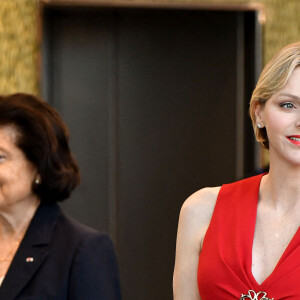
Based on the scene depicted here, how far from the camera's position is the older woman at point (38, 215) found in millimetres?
2924

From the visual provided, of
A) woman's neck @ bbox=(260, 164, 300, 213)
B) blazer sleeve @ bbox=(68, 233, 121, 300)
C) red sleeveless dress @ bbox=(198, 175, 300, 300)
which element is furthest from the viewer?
blazer sleeve @ bbox=(68, 233, 121, 300)

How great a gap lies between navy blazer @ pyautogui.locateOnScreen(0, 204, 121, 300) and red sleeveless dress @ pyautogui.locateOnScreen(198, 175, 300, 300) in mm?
365

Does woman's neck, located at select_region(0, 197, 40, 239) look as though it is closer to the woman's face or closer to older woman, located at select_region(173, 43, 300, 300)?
older woman, located at select_region(173, 43, 300, 300)

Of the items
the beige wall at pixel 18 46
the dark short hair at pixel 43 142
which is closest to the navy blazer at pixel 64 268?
the dark short hair at pixel 43 142

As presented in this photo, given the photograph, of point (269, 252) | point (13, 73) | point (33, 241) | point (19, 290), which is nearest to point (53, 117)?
point (33, 241)

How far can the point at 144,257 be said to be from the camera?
5.64 m

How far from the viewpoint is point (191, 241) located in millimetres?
2865

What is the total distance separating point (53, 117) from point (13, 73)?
224 centimetres

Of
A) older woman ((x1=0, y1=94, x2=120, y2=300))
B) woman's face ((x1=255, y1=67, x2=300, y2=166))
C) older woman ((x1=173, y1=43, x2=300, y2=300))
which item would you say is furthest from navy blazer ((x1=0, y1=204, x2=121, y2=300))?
woman's face ((x1=255, y1=67, x2=300, y2=166))

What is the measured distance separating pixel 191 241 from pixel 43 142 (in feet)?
2.23

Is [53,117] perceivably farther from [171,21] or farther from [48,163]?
[171,21]

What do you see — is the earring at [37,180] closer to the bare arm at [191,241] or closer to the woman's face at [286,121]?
the bare arm at [191,241]

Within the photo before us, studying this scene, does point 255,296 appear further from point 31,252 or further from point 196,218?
point 31,252

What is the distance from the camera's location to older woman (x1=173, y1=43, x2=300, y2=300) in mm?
2650
